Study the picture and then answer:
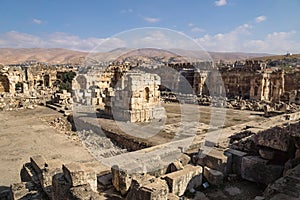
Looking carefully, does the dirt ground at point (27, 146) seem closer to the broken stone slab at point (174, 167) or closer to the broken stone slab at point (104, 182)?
the broken stone slab at point (104, 182)

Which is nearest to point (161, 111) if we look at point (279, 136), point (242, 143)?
point (242, 143)

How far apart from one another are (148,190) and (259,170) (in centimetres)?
327

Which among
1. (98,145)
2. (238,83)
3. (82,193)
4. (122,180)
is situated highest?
(238,83)

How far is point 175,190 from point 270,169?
2.41 metres

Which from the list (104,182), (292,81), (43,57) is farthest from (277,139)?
(43,57)

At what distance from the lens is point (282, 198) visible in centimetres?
409

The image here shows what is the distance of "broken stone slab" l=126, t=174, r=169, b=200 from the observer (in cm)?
405

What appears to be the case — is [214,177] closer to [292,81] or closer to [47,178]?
[47,178]

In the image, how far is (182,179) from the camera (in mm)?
5348

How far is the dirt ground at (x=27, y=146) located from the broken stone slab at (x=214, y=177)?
17.4ft

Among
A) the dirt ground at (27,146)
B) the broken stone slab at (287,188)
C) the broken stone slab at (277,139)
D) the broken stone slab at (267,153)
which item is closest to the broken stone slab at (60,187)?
the dirt ground at (27,146)

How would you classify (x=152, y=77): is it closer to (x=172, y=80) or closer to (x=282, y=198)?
(x=282, y=198)

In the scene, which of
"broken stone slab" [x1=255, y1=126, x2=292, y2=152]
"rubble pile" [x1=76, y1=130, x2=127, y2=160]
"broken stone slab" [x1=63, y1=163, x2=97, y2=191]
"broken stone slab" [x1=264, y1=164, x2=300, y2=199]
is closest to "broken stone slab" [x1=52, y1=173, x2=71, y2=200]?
"broken stone slab" [x1=63, y1=163, x2=97, y2=191]

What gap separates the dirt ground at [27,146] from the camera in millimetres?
8836
